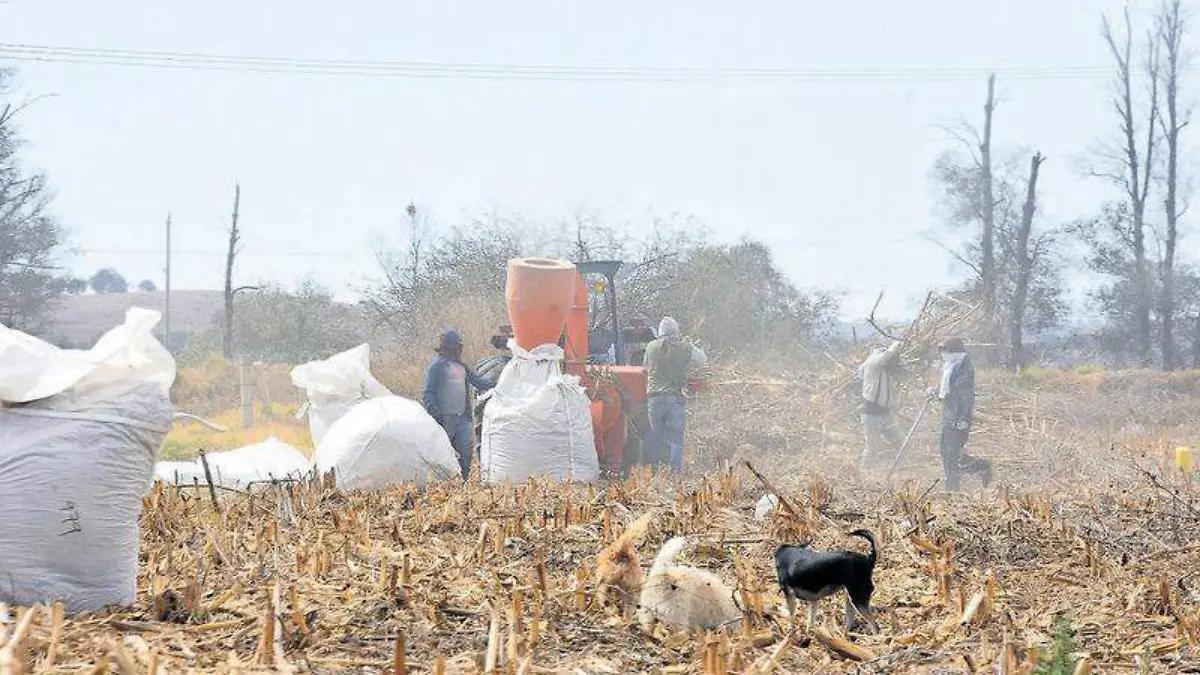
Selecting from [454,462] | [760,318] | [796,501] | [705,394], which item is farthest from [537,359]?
[760,318]

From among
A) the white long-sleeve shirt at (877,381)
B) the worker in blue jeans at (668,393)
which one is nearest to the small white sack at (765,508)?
the worker in blue jeans at (668,393)

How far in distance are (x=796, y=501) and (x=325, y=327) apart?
30742mm

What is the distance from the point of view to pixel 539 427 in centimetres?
839

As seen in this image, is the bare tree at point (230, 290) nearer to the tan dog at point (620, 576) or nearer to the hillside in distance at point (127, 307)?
the hillside in distance at point (127, 307)

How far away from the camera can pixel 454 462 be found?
7.95 meters

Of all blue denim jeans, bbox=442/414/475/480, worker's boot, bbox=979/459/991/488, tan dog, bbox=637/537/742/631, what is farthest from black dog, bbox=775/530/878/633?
worker's boot, bbox=979/459/991/488

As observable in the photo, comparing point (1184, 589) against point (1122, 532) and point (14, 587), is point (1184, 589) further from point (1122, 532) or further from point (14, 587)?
point (14, 587)

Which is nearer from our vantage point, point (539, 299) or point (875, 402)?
point (539, 299)

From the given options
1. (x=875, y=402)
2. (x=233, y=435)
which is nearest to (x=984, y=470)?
(x=875, y=402)

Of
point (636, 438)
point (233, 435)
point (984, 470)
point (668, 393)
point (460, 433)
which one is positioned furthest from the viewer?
point (233, 435)

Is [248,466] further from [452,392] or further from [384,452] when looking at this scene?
[452,392]

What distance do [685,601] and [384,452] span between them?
4347 mm

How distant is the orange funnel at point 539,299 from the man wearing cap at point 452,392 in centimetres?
52

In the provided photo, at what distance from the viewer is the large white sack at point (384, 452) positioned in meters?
7.58
